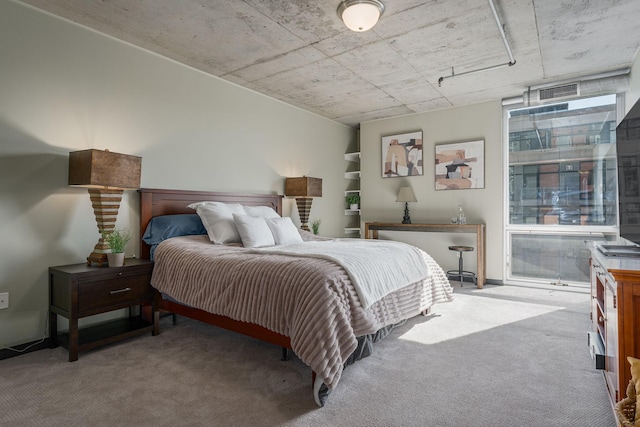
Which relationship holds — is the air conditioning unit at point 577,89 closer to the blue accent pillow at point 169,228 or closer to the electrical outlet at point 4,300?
the blue accent pillow at point 169,228

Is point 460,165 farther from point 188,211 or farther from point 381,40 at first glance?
point 188,211

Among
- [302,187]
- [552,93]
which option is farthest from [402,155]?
[552,93]

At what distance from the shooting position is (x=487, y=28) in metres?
3.10

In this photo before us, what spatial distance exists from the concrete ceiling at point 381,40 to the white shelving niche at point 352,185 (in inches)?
76.5

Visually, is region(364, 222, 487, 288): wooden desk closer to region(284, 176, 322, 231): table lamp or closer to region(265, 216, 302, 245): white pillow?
region(284, 176, 322, 231): table lamp

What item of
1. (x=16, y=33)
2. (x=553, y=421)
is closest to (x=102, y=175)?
(x=16, y=33)

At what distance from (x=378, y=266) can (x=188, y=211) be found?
225 cm

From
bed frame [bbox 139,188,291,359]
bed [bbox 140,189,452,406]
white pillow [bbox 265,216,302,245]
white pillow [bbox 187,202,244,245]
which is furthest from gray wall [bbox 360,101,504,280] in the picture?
white pillow [bbox 187,202,244,245]

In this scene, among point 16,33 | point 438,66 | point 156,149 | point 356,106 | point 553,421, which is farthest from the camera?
point 356,106

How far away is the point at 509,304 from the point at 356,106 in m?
3.36

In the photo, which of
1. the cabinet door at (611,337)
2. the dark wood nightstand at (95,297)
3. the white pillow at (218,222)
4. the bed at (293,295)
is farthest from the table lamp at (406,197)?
the dark wood nightstand at (95,297)

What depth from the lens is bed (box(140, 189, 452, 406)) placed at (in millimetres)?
1982

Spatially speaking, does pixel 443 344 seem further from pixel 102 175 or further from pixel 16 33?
pixel 16 33

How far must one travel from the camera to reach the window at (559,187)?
14.5ft
